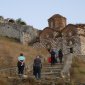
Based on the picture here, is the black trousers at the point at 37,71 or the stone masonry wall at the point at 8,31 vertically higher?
the stone masonry wall at the point at 8,31

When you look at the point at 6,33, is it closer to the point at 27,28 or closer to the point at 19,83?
the point at 27,28

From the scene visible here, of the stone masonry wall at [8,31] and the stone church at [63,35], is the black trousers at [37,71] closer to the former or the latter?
the stone church at [63,35]

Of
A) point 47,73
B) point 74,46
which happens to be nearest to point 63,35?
point 74,46

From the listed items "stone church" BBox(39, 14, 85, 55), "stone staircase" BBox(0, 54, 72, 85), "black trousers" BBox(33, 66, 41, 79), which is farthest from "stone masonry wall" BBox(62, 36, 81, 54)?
"black trousers" BBox(33, 66, 41, 79)

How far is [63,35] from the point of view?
5778 centimetres

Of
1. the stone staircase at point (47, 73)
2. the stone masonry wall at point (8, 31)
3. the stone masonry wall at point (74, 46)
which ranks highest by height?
the stone masonry wall at point (8, 31)

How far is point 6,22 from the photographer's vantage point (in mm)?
63875

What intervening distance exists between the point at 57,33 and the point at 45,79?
127 ft

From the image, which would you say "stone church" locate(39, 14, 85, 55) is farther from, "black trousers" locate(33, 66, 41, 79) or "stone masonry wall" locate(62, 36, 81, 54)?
"black trousers" locate(33, 66, 41, 79)

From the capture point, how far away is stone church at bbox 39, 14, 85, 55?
2179 inches

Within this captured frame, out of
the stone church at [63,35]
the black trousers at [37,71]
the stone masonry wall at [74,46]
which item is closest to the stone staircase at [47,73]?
the black trousers at [37,71]

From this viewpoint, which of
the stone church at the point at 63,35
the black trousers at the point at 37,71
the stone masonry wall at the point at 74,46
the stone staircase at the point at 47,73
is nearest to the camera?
the stone staircase at the point at 47,73

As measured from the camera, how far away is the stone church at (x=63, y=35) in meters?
55.3

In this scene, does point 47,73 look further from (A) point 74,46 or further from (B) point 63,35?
(B) point 63,35
